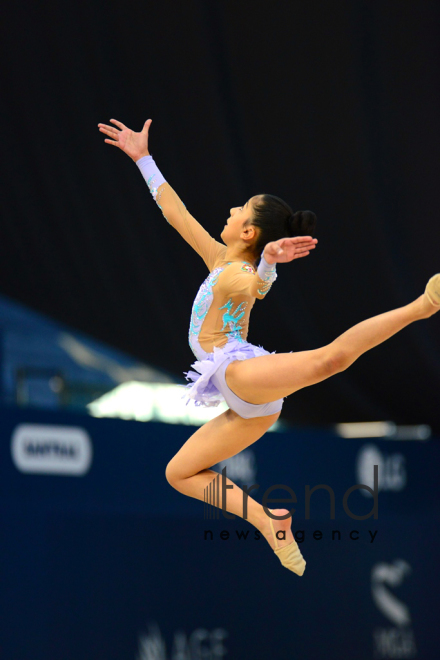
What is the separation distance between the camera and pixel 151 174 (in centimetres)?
305

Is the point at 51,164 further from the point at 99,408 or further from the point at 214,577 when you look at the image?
the point at 214,577

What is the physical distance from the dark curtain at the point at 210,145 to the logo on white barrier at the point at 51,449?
0.69m

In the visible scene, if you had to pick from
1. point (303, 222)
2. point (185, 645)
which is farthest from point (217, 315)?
point (185, 645)

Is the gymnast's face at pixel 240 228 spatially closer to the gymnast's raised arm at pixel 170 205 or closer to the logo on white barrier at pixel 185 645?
the gymnast's raised arm at pixel 170 205

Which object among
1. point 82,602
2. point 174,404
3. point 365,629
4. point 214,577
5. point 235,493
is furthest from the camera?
point 174,404

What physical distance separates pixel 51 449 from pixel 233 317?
1.84m

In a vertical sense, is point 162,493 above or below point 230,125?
below

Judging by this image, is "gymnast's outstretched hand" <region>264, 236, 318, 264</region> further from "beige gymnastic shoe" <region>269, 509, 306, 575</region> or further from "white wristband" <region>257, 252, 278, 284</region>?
"beige gymnastic shoe" <region>269, 509, 306, 575</region>

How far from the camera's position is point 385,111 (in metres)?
4.59

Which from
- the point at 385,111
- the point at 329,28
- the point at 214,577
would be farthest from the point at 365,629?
the point at 329,28

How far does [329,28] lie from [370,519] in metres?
2.79

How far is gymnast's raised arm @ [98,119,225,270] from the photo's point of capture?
2990 mm

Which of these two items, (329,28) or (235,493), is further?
(329,28)

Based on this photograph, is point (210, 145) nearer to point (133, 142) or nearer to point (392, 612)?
point (133, 142)
